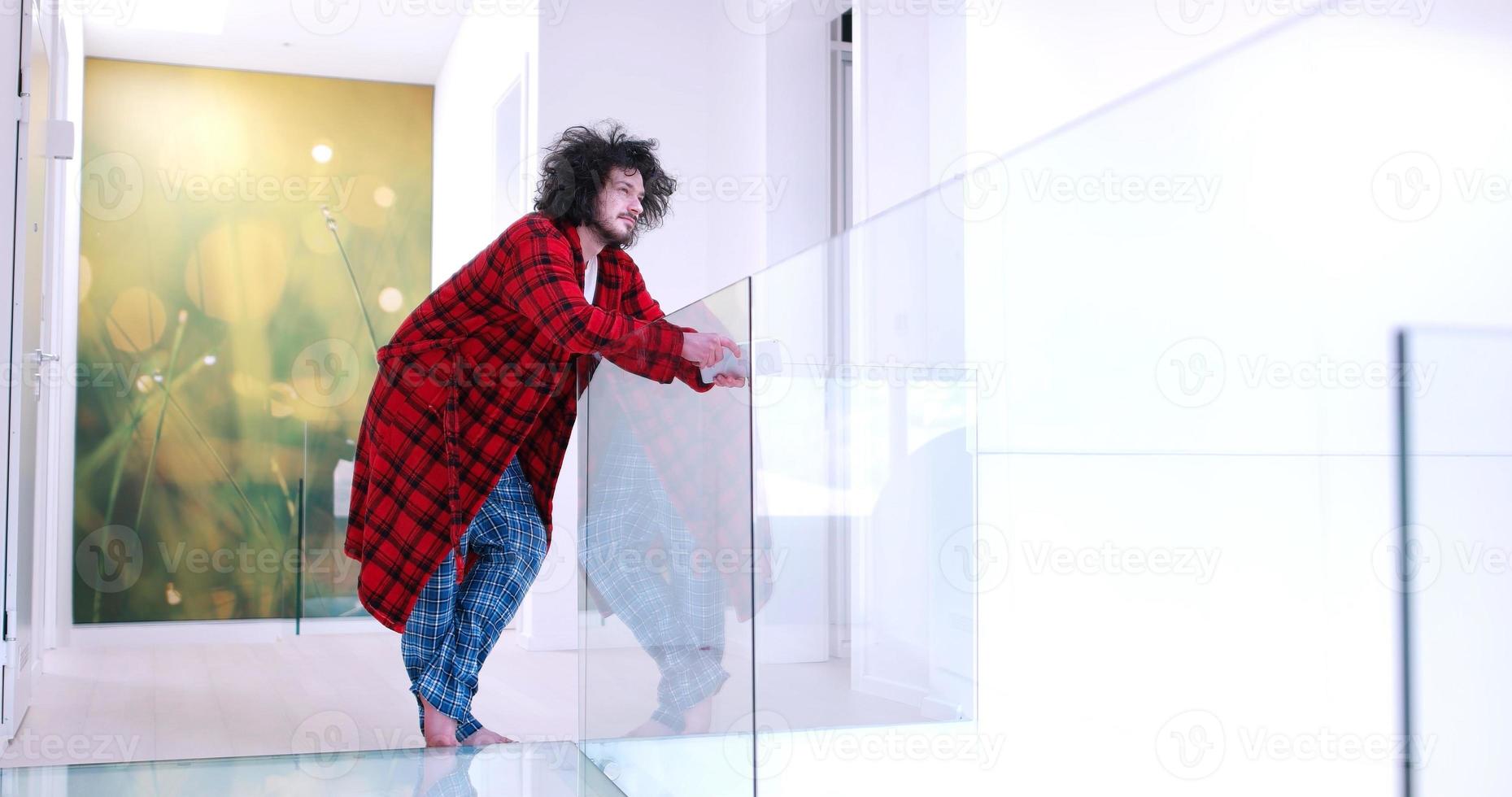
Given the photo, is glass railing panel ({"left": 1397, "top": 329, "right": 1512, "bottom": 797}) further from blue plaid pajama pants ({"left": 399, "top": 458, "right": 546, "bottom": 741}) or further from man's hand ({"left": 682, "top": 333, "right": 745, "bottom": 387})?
blue plaid pajama pants ({"left": 399, "top": 458, "right": 546, "bottom": 741})

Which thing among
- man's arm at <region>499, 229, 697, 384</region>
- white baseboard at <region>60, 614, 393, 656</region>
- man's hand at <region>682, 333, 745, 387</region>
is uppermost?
man's arm at <region>499, 229, 697, 384</region>

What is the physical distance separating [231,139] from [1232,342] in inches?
207

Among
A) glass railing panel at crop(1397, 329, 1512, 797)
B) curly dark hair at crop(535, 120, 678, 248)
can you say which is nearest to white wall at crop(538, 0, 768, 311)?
curly dark hair at crop(535, 120, 678, 248)

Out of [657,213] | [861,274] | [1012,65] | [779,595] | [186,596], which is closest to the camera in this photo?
[861,274]

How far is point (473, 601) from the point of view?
2.37m

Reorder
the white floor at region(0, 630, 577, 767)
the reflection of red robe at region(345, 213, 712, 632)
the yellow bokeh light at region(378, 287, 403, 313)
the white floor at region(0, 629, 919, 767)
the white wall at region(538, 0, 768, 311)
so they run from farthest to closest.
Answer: the yellow bokeh light at region(378, 287, 403, 313) < the white wall at region(538, 0, 768, 311) < the white floor at region(0, 630, 577, 767) < the reflection of red robe at region(345, 213, 712, 632) < the white floor at region(0, 629, 919, 767)

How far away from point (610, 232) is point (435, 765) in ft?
3.10

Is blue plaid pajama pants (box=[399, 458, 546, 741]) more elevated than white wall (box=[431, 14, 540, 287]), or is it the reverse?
white wall (box=[431, 14, 540, 287])

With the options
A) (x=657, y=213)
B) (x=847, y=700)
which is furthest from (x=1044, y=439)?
(x=657, y=213)

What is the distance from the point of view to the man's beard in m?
2.30

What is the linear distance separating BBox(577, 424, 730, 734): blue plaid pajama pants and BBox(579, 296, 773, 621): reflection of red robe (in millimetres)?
29

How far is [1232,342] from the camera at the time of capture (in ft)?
2.51

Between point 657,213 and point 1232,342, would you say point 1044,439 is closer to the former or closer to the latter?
point 1232,342

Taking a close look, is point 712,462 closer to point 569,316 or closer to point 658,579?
point 658,579
